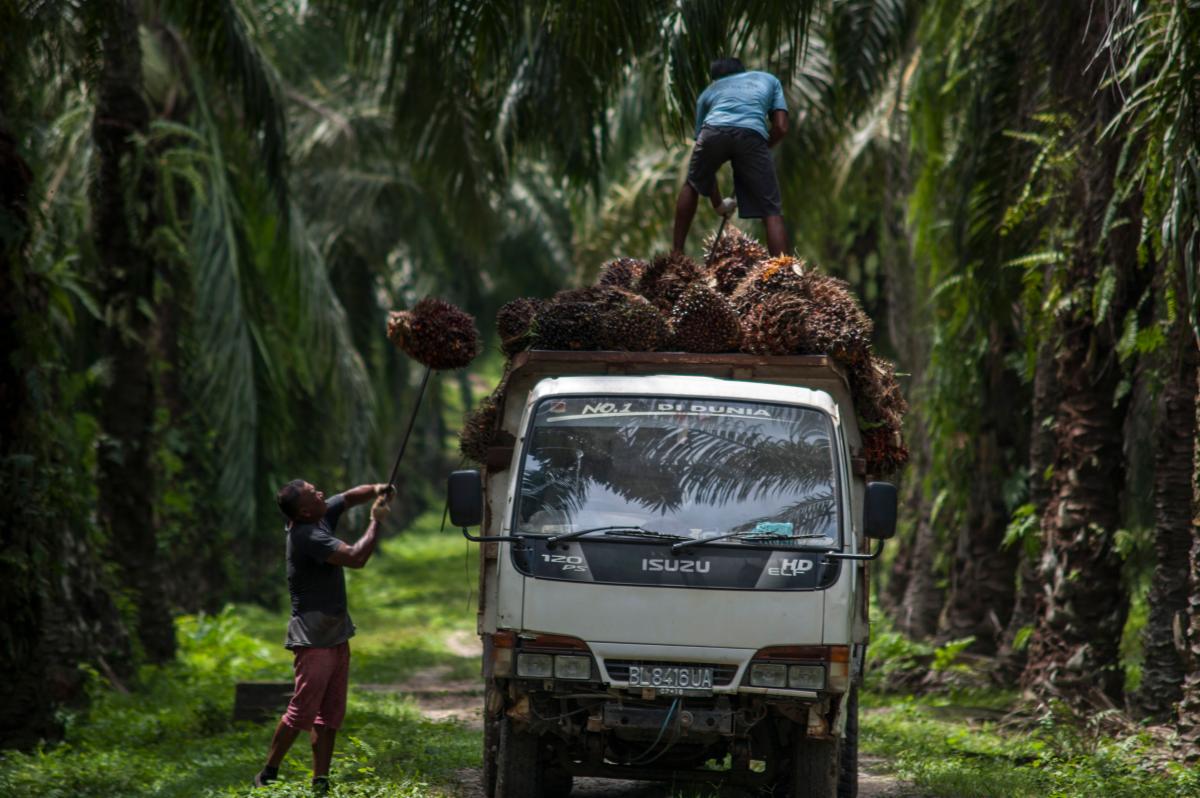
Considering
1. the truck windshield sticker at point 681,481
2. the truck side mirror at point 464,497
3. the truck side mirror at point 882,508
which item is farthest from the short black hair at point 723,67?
the truck side mirror at point 464,497

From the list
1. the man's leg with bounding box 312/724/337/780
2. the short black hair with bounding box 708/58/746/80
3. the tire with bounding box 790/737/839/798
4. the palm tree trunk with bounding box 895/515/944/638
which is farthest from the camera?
the palm tree trunk with bounding box 895/515/944/638

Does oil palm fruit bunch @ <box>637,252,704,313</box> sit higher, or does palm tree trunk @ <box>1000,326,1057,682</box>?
oil palm fruit bunch @ <box>637,252,704,313</box>

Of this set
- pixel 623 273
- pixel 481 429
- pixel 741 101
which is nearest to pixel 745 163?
pixel 741 101

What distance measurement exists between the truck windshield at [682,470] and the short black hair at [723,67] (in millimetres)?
3815

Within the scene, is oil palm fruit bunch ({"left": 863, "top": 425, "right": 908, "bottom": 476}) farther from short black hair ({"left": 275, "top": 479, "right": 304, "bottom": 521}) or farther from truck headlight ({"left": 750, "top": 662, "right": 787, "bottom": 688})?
short black hair ({"left": 275, "top": 479, "right": 304, "bottom": 521})

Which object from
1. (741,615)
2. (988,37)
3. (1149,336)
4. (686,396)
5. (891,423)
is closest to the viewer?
(741,615)

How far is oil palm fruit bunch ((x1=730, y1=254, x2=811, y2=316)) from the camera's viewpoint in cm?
860

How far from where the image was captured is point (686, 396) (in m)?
8.10

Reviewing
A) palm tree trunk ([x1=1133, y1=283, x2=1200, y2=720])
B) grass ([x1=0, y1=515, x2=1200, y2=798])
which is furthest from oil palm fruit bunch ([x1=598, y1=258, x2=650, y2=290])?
palm tree trunk ([x1=1133, y1=283, x2=1200, y2=720])

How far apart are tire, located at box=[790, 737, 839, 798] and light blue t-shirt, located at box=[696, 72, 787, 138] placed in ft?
15.4

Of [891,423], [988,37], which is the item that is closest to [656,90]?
[988,37]

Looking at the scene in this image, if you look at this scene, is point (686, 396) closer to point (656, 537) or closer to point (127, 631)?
point (656, 537)

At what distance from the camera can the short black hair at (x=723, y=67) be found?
11.1 metres

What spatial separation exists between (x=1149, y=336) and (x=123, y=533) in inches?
375
